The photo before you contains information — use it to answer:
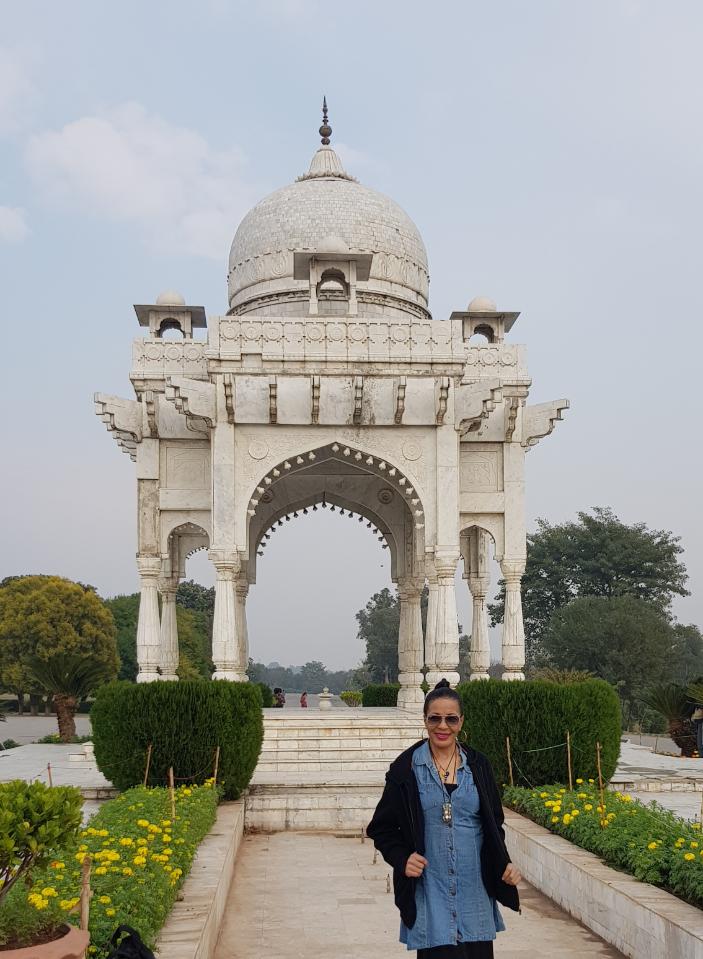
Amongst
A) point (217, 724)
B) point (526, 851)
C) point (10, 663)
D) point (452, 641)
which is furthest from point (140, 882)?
point (10, 663)

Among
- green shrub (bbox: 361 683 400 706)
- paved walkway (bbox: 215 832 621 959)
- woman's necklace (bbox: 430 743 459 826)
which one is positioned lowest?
paved walkway (bbox: 215 832 621 959)

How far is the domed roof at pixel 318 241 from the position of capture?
71.1 feet

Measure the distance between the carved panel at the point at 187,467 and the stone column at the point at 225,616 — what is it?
2.10 m

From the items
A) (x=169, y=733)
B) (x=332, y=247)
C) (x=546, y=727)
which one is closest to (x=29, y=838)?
(x=169, y=733)

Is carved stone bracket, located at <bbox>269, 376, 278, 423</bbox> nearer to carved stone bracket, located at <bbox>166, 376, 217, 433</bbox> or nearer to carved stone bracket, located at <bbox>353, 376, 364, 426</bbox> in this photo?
carved stone bracket, located at <bbox>166, 376, 217, 433</bbox>

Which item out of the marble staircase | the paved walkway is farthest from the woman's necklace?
the marble staircase

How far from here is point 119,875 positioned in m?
5.66

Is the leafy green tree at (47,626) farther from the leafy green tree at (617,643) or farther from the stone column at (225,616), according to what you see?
the stone column at (225,616)

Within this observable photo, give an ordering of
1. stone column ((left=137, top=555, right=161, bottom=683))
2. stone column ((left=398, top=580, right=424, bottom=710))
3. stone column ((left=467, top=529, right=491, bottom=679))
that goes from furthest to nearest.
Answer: stone column ((left=398, top=580, right=424, bottom=710)) → stone column ((left=467, top=529, right=491, bottom=679)) → stone column ((left=137, top=555, right=161, bottom=683))

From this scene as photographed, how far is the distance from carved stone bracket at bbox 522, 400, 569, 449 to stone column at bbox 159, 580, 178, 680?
7626mm

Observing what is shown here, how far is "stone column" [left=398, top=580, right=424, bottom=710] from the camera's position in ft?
69.4

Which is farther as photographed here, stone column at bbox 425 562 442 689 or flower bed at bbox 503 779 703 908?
stone column at bbox 425 562 442 689

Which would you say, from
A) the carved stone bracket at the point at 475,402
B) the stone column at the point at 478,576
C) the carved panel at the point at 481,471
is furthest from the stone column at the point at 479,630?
the carved stone bracket at the point at 475,402

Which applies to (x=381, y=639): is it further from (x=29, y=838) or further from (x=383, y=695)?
(x=29, y=838)
